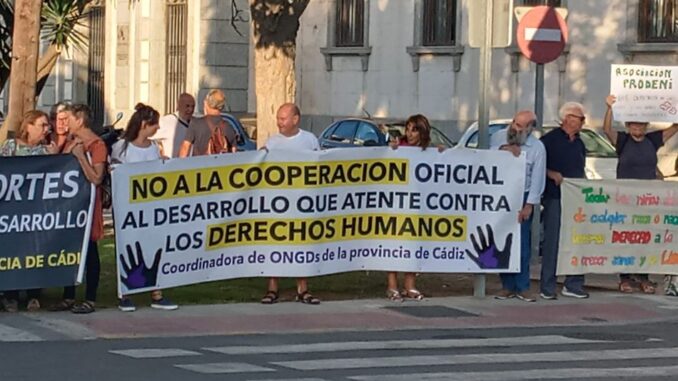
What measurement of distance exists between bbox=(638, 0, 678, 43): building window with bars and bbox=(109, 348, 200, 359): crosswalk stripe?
21.3 meters

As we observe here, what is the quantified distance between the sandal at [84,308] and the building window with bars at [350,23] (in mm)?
25008

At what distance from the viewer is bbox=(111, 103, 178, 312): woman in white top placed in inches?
583

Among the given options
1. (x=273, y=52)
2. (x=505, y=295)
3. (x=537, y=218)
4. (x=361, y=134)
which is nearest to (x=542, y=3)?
(x=361, y=134)

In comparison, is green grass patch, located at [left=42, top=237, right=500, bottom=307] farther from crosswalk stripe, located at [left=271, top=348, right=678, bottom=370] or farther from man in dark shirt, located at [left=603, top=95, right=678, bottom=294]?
crosswalk stripe, located at [left=271, top=348, right=678, bottom=370]

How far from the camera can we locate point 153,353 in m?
12.3

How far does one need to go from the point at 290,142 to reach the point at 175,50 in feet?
98.6

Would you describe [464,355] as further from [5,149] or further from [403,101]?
[403,101]

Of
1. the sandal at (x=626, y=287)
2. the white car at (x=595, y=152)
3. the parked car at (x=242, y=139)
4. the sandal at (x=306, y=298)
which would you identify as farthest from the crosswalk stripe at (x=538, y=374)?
the parked car at (x=242, y=139)

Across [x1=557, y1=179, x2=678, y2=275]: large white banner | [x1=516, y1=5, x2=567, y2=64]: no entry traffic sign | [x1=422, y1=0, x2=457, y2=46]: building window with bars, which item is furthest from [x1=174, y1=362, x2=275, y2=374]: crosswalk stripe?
[x1=422, y1=0, x2=457, y2=46]: building window with bars

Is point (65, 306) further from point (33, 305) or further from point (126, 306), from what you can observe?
point (126, 306)

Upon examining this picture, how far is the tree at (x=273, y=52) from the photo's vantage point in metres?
18.5

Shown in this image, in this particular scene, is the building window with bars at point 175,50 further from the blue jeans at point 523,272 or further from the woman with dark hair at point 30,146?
the woman with dark hair at point 30,146

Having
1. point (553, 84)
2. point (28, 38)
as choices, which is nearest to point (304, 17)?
point (553, 84)

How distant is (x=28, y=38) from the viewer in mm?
19641
